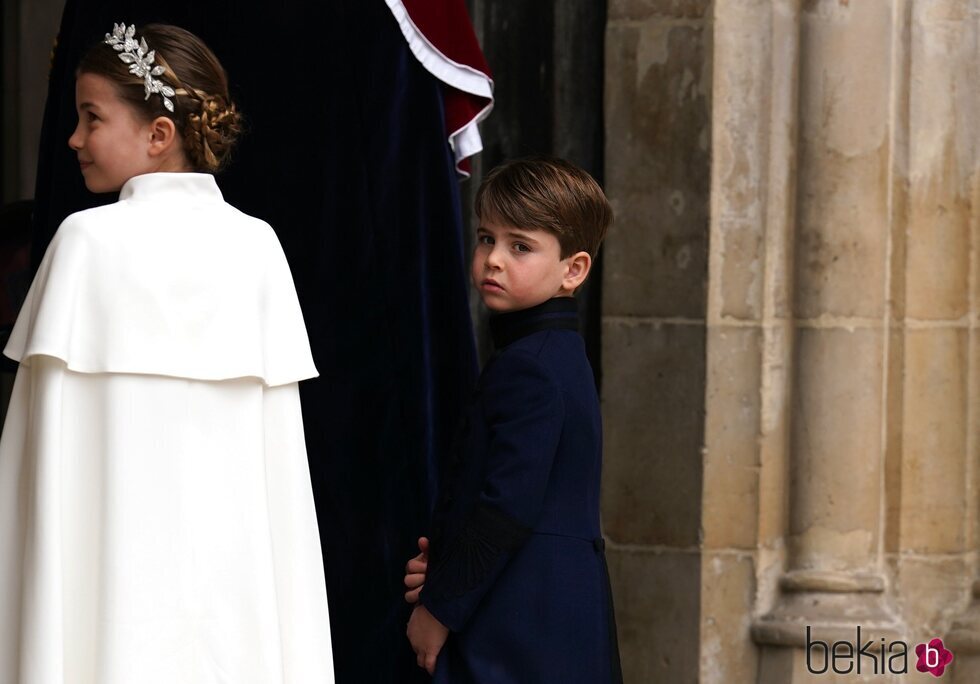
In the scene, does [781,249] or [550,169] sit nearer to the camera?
[550,169]

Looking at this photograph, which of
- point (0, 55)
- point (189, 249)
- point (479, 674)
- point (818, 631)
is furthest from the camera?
point (0, 55)

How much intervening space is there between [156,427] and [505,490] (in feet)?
1.73

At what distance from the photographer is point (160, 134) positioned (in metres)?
2.04

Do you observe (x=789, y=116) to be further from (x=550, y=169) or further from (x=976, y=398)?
(x=550, y=169)

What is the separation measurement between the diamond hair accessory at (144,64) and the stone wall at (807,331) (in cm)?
159

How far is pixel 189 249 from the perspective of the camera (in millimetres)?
1967

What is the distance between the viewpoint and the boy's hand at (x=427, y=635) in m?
2.24

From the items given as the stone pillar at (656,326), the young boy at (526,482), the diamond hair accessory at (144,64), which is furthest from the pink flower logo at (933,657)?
the diamond hair accessory at (144,64)

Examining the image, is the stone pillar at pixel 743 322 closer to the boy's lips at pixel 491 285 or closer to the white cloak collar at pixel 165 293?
the boy's lips at pixel 491 285

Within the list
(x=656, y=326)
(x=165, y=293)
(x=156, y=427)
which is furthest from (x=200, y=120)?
(x=656, y=326)

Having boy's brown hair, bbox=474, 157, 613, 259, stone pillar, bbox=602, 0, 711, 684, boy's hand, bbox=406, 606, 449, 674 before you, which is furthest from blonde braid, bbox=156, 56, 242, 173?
stone pillar, bbox=602, 0, 711, 684

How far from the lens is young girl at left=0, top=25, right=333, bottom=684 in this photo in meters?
1.89

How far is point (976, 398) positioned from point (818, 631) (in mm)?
658

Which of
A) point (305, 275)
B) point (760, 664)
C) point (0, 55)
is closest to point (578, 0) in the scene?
point (305, 275)
